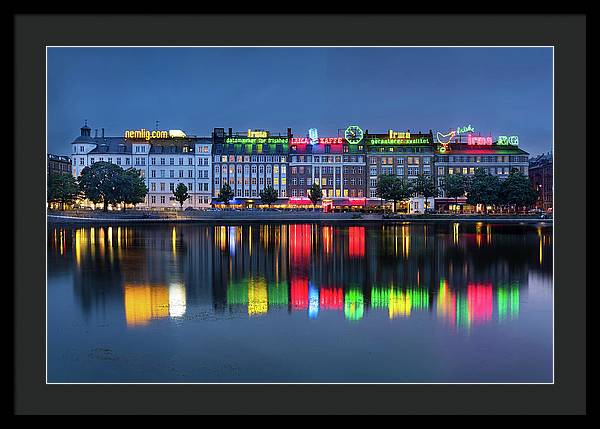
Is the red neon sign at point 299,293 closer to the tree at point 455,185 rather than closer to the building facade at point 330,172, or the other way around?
the tree at point 455,185

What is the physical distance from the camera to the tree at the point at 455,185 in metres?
84.6

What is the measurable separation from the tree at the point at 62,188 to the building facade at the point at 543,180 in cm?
7199

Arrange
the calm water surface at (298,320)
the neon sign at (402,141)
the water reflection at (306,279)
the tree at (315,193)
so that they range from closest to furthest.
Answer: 1. the calm water surface at (298,320)
2. the water reflection at (306,279)
3. the tree at (315,193)
4. the neon sign at (402,141)

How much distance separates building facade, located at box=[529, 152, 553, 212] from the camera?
97.1 metres

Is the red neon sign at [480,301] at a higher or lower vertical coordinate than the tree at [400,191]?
lower

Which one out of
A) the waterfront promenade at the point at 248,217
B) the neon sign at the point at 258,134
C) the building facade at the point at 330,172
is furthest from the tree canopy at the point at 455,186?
the neon sign at the point at 258,134

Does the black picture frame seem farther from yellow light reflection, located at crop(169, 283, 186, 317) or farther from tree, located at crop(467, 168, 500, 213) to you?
tree, located at crop(467, 168, 500, 213)

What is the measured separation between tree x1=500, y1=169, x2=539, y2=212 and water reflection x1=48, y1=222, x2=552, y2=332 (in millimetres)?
49904

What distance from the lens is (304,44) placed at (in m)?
7.95

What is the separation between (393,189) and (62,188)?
45274 millimetres

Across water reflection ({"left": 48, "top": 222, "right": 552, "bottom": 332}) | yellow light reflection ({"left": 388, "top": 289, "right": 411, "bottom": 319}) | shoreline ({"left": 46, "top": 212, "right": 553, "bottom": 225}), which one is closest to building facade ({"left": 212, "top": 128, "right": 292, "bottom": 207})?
shoreline ({"left": 46, "top": 212, "right": 553, "bottom": 225})

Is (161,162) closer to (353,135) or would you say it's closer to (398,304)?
(353,135)
